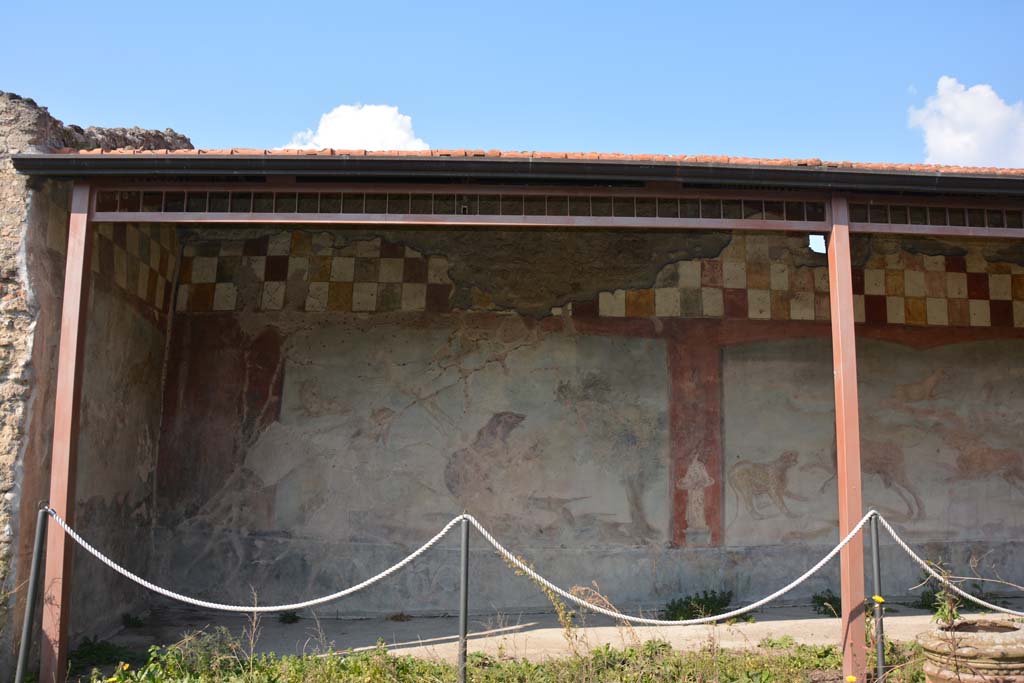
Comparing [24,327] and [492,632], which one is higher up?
[24,327]

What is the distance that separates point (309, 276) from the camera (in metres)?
8.73

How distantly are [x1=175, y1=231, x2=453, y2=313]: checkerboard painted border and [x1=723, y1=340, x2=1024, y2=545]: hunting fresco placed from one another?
2.95m

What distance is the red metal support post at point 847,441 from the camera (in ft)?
18.9

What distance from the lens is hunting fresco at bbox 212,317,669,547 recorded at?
27.3ft

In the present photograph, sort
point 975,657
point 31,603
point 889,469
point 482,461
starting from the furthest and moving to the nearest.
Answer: point 889,469 < point 482,461 < point 31,603 < point 975,657

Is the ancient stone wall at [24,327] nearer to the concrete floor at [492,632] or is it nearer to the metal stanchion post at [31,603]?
the metal stanchion post at [31,603]

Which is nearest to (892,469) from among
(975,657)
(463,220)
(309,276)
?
(975,657)

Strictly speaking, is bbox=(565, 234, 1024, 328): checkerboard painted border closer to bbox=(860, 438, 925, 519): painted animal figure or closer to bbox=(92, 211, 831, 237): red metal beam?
bbox=(860, 438, 925, 519): painted animal figure

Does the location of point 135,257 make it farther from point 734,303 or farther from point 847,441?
point 847,441

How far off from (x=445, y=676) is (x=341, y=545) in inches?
107

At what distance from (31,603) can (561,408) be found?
4.59 metres

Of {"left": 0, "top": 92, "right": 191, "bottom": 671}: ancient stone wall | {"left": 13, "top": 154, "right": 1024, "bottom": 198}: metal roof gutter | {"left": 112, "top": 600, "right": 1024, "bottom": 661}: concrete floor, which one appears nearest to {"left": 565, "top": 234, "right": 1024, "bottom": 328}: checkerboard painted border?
{"left": 13, "top": 154, "right": 1024, "bottom": 198}: metal roof gutter

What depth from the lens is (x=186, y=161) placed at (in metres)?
6.12

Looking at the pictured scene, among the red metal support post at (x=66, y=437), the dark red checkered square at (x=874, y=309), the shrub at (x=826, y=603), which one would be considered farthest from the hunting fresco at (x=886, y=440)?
the red metal support post at (x=66, y=437)
